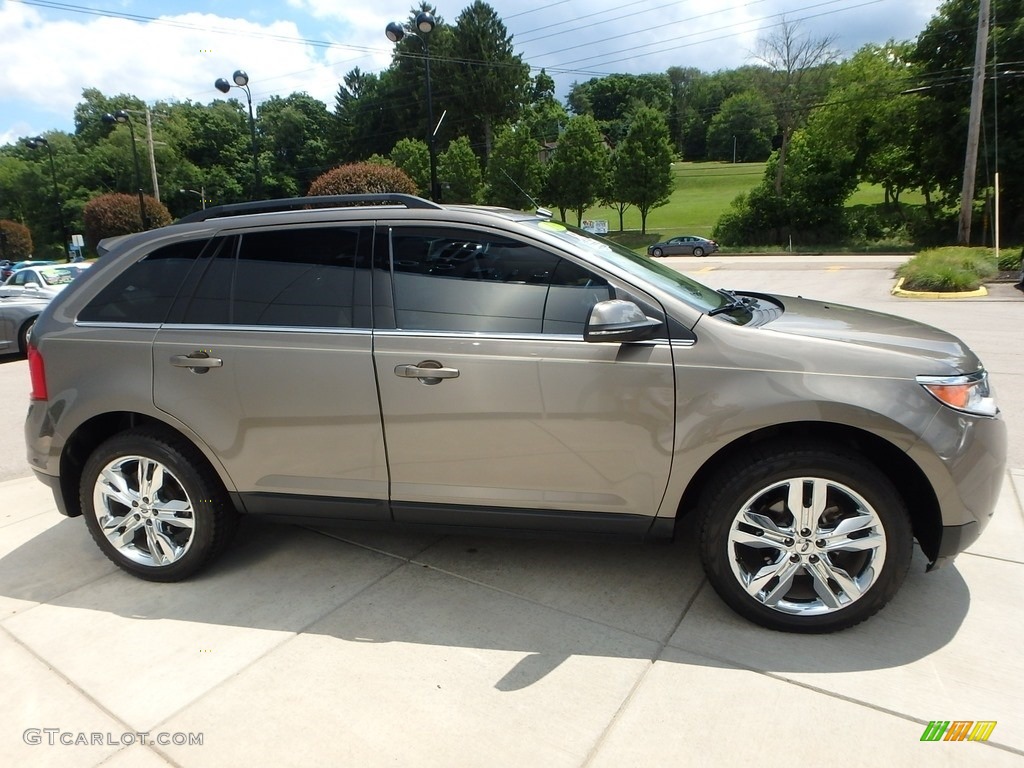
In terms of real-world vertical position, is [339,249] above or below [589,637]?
above

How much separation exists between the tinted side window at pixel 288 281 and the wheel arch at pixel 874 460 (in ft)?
5.50

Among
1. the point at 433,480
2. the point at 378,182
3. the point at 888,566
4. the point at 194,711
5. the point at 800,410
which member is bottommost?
the point at 194,711

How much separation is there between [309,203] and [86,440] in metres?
1.72

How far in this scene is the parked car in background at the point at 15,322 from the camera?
11.5 meters

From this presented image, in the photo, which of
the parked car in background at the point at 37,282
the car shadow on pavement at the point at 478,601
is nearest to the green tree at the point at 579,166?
the parked car in background at the point at 37,282

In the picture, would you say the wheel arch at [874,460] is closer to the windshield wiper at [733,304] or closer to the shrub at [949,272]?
the windshield wiper at [733,304]

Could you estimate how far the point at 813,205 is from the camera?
44.5 metres

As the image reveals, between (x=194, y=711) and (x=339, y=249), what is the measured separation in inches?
78.4

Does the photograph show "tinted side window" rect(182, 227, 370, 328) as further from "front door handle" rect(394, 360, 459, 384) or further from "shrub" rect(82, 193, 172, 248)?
"shrub" rect(82, 193, 172, 248)

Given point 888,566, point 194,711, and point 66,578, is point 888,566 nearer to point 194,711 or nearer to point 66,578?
point 194,711

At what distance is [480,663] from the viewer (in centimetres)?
284

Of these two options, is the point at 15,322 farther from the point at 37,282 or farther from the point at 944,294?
the point at 944,294

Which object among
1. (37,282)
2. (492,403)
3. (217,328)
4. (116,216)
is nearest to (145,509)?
(217,328)

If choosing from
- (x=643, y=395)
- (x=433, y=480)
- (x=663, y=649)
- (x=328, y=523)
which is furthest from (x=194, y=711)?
(x=643, y=395)
